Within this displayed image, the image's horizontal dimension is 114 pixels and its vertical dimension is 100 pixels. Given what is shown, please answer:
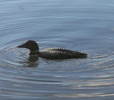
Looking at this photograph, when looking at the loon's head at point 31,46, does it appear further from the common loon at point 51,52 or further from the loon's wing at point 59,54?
the loon's wing at point 59,54

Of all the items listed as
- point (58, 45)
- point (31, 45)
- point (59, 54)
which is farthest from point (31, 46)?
point (59, 54)

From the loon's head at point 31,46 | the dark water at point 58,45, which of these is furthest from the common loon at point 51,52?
the dark water at point 58,45

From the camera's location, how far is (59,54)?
10500 mm

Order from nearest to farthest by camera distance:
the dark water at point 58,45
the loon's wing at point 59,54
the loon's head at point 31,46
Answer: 1. the dark water at point 58,45
2. the loon's wing at point 59,54
3. the loon's head at point 31,46

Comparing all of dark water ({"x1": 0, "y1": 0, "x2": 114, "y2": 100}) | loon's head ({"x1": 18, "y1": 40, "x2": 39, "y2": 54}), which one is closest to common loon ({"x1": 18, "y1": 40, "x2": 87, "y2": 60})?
loon's head ({"x1": 18, "y1": 40, "x2": 39, "y2": 54})

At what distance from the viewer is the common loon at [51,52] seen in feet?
33.9

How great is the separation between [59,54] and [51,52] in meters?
0.25

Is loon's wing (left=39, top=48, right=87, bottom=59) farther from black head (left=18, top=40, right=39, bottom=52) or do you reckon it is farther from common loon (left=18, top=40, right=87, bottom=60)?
black head (left=18, top=40, right=39, bottom=52)

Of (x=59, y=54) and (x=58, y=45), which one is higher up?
(x=58, y=45)

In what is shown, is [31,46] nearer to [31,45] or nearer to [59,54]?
[31,45]

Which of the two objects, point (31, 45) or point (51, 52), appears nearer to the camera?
point (51, 52)

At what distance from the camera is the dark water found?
28.1 feet

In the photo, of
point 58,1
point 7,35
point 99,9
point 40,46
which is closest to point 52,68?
point 40,46

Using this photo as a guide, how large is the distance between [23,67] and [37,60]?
2.60 ft
